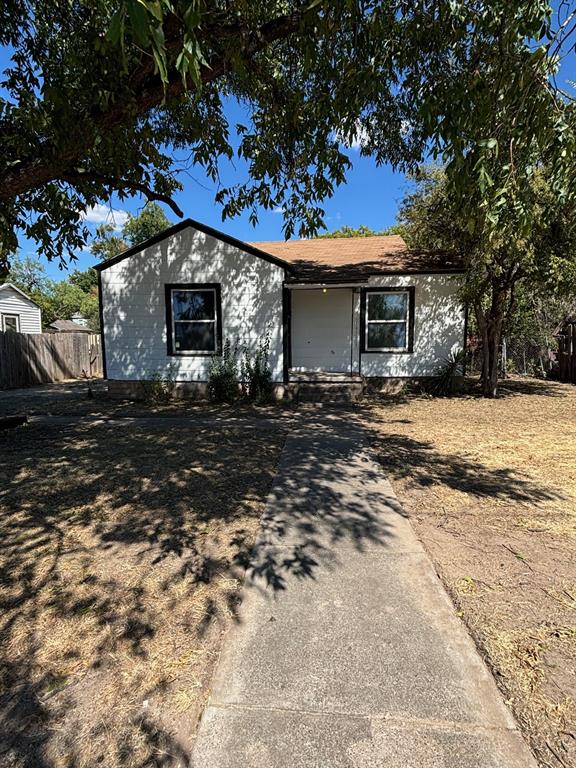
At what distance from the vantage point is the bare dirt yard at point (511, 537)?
1951mm

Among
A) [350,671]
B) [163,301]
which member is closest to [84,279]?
[163,301]

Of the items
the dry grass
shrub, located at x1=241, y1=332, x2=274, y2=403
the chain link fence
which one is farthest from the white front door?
the dry grass

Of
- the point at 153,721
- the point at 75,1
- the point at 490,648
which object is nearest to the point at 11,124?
the point at 75,1

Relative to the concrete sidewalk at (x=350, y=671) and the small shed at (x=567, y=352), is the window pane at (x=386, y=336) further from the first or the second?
the concrete sidewalk at (x=350, y=671)

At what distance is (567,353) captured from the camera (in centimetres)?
1336

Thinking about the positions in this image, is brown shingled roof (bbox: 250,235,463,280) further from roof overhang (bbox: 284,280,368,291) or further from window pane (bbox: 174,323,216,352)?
window pane (bbox: 174,323,216,352)

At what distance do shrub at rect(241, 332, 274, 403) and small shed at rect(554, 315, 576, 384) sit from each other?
30.8 feet

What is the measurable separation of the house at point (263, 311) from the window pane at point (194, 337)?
0.08 ft

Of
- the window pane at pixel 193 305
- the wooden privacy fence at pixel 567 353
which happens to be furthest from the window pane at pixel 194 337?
the wooden privacy fence at pixel 567 353

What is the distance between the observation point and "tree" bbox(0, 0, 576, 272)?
345 centimetres

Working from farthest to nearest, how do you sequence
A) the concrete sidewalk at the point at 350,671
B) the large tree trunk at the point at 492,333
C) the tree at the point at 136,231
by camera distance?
the tree at the point at 136,231 < the large tree trunk at the point at 492,333 < the concrete sidewalk at the point at 350,671

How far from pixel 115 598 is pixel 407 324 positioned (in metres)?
10.1

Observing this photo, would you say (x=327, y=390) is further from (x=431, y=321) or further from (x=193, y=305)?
(x=193, y=305)

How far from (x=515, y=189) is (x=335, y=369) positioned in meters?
8.64
